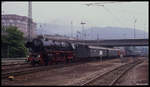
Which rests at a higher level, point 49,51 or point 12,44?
point 12,44

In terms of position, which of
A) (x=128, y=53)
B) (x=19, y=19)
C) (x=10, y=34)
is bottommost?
(x=128, y=53)

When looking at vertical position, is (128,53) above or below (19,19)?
below

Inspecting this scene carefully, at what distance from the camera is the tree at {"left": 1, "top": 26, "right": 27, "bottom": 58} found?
45.2 metres

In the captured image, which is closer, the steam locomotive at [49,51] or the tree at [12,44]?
the steam locomotive at [49,51]

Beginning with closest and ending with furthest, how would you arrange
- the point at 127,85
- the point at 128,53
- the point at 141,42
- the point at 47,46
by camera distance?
1. the point at 127,85
2. the point at 47,46
3. the point at 141,42
4. the point at 128,53

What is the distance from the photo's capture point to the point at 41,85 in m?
12.3

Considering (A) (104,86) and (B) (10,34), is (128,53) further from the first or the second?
(A) (104,86)

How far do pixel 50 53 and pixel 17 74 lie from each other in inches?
362

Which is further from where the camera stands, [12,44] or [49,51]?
[12,44]

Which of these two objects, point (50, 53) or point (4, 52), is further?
point (4, 52)

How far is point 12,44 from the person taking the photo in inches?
1807

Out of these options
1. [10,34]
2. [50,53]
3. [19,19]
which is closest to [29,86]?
[50,53]

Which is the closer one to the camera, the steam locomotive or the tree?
the steam locomotive

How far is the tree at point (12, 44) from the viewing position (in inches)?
1781
